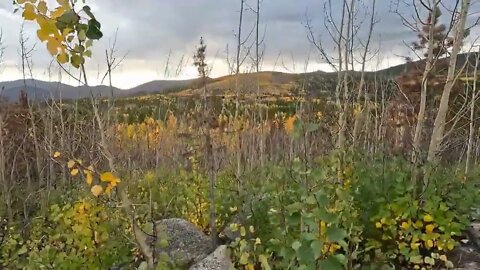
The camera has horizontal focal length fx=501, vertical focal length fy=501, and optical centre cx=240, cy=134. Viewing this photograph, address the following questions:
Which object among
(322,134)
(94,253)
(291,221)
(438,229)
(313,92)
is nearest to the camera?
(291,221)

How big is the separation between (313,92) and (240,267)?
2.39m

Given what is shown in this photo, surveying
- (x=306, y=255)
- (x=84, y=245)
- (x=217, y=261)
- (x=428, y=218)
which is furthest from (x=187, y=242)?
(x=306, y=255)

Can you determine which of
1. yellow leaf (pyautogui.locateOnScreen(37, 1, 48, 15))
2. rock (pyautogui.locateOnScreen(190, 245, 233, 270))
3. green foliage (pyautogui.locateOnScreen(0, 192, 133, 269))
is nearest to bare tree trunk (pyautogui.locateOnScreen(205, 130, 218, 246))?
rock (pyautogui.locateOnScreen(190, 245, 233, 270))

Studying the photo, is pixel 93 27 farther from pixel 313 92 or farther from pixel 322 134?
pixel 322 134

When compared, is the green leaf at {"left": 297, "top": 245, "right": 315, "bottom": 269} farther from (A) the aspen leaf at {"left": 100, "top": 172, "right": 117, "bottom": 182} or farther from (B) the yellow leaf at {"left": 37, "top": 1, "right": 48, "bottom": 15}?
(B) the yellow leaf at {"left": 37, "top": 1, "right": 48, "bottom": 15}

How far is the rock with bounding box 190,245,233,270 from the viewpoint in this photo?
14.4 ft

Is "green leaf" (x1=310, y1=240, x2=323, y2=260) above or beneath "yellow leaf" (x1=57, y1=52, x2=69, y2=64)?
beneath

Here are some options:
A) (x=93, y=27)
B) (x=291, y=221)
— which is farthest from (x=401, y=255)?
(x=93, y=27)

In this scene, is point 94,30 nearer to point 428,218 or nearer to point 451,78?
point 428,218

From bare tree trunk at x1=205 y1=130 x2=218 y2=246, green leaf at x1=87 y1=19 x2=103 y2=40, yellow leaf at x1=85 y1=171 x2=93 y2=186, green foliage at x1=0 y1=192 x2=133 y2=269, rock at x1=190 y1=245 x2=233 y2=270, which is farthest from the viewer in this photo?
bare tree trunk at x1=205 y1=130 x2=218 y2=246

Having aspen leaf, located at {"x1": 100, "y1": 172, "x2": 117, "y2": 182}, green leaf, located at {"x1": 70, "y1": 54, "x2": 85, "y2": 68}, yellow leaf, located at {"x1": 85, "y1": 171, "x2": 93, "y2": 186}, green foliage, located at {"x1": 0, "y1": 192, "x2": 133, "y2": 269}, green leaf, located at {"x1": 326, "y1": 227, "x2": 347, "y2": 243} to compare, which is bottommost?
green foliage, located at {"x1": 0, "y1": 192, "x2": 133, "y2": 269}

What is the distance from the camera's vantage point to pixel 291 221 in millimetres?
2127

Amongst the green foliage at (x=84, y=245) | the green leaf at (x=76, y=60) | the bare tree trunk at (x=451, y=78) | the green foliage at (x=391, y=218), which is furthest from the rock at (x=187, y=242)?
the green leaf at (x=76, y=60)

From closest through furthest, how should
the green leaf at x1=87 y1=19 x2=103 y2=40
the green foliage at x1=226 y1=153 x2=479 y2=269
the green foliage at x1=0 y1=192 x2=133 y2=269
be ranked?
the green leaf at x1=87 y1=19 x2=103 y2=40 < the green foliage at x1=226 y1=153 x2=479 y2=269 < the green foliage at x1=0 y1=192 x2=133 y2=269
